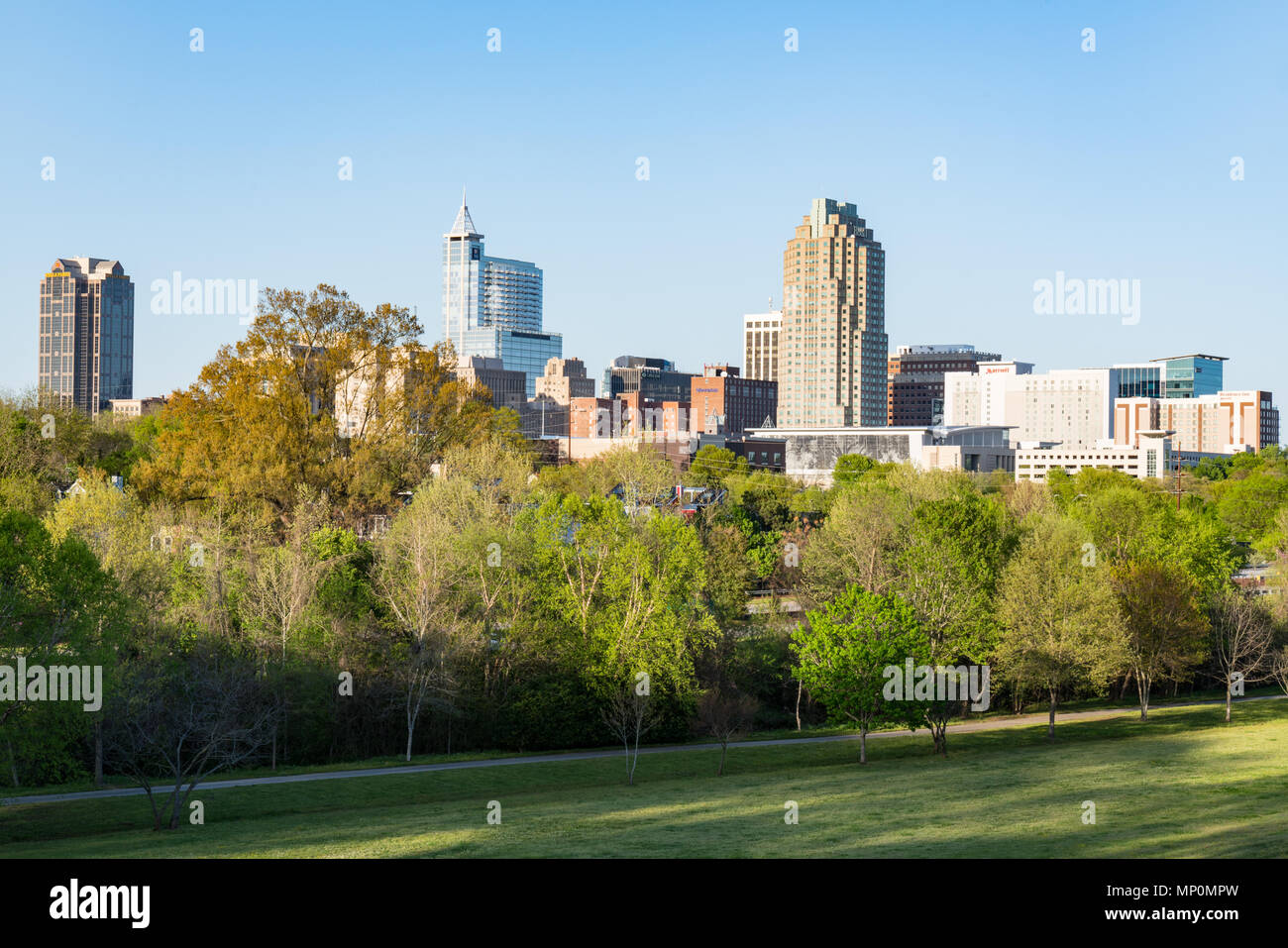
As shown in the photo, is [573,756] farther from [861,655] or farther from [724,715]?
[861,655]

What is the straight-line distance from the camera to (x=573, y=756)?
46219 mm

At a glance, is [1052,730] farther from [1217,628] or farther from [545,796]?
[545,796]

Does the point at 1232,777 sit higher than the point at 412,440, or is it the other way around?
the point at 412,440

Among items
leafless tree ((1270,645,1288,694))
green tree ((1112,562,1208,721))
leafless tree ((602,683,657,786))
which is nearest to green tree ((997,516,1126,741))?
green tree ((1112,562,1208,721))

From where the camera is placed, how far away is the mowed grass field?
87.9ft

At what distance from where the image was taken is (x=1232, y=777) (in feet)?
118

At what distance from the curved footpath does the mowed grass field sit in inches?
33.5

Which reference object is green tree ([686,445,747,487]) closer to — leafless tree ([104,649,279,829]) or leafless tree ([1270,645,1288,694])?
leafless tree ([1270,645,1288,694])

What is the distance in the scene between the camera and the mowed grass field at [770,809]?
87.9ft

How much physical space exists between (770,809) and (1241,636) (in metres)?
37.8

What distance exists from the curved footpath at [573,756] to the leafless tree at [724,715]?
899mm
